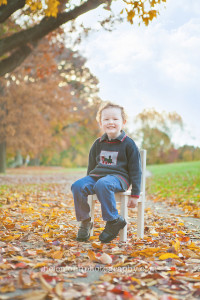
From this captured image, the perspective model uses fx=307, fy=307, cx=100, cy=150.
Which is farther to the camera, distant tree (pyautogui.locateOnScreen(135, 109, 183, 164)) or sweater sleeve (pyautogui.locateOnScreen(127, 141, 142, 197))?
distant tree (pyautogui.locateOnScreen(135, 109, 183, 164))

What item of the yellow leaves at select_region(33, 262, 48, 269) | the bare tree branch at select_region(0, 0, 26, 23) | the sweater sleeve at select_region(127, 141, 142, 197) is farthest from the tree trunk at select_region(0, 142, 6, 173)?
the yellow leaves at select_region(33, 262, 48, 269)

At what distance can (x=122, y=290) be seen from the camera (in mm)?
1967

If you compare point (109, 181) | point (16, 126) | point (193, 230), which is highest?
point (16, 126)

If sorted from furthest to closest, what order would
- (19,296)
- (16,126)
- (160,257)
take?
(16,126) → (160,257) → (19,296)

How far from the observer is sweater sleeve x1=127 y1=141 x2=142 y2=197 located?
328cm

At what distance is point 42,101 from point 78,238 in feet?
52.0

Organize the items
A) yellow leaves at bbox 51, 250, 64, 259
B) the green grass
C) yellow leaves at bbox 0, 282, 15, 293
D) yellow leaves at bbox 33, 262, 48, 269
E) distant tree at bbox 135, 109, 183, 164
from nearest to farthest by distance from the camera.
A: yellow leaves at bbox 0, 282, 15, 293 → yellow leaves at bbox 33, 262, 48, 269 → yellow leaves at bbox 51, 250, 64, 259 → the green grass → distant tree at bbox 135, 109, 183, 164

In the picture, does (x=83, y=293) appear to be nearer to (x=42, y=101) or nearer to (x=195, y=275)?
(x=195, y=275)

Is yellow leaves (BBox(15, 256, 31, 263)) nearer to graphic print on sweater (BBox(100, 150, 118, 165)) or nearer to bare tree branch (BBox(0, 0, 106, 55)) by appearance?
graphic print on sweater (BBox(100, 150, 118, 165))

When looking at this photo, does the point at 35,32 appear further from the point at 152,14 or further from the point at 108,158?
the point at 108,158

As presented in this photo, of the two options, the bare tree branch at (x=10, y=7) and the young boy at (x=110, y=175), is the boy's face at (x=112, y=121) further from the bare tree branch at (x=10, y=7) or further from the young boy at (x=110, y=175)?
the bare tree branch at (x=10, y=7)

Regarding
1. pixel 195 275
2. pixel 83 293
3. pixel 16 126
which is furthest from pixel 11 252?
pixel 16 126

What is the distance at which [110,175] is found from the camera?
328 centimetres

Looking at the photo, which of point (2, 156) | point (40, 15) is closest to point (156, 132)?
point (2, 156)
